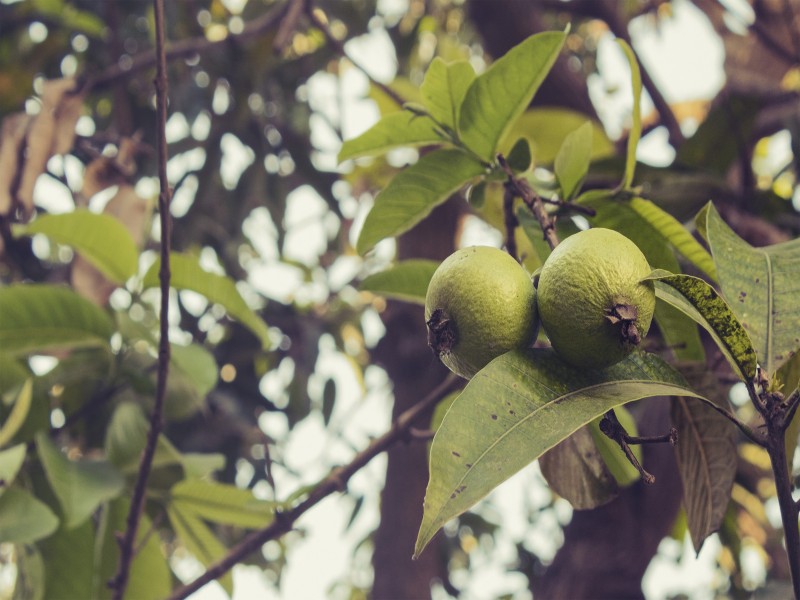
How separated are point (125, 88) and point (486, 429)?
202 centimetres

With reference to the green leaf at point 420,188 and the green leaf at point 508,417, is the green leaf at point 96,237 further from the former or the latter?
the green leaf at point 508,417

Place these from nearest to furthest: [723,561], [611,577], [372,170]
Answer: [611,577]
[372,170]
[723,561]

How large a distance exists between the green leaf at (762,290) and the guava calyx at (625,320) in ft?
0.42

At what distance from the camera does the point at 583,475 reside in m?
0.75

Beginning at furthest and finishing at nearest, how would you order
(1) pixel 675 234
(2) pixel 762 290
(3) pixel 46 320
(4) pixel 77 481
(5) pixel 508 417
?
(3) pixel 46 320 < (4) pixel 77 481 < (1) pixel 675 234 < (2) pixel 762 290 < (5) pixel 508 417

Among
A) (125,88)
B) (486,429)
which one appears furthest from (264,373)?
(486,429)

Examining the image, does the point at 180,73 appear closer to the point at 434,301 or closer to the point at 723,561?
the point at 434,301

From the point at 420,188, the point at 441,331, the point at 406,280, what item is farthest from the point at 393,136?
the point at 441,331

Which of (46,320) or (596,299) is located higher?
(596,299)

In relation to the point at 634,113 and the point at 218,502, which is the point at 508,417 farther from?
the point at 218,502

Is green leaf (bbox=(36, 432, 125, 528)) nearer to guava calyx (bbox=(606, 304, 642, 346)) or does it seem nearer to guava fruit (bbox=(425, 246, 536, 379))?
guava fruit (bbox=(425, 246, 536, 379))

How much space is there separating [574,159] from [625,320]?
293 mm

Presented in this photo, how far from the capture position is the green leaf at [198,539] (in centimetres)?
122

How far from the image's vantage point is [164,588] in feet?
3.91
